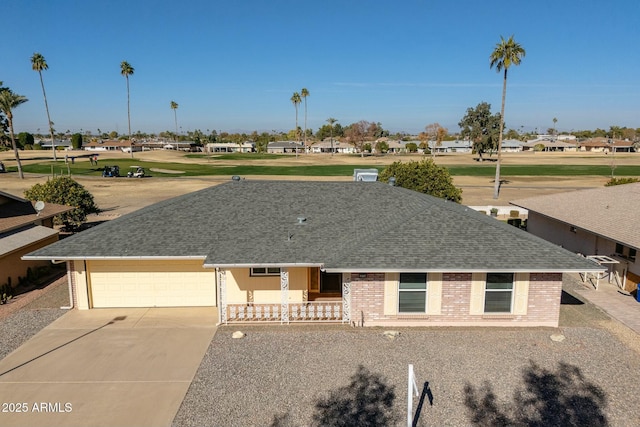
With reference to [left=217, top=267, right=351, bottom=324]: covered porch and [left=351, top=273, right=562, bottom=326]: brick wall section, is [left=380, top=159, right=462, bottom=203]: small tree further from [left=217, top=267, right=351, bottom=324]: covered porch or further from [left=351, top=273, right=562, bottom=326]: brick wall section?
[left=351, top=273, right=562, bottom=326]: brick wall section

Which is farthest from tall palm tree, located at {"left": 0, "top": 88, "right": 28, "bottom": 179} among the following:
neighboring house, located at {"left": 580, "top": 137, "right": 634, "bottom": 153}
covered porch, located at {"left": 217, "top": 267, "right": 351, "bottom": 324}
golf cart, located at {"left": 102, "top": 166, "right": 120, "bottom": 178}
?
neighboring house, located at {"left": 580, "top": 137, "right": 634, "bottom": 153}

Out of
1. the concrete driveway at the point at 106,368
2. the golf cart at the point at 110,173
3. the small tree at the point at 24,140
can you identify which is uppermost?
the small tree at the point at 24,140

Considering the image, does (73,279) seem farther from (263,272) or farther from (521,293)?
(521,293)

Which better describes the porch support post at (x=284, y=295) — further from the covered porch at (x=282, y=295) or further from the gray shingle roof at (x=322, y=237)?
the gray shingle roof at (x=322, y=237)

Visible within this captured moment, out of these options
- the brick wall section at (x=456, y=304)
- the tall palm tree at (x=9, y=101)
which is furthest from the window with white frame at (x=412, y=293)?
the tall palm tree at (x=9, y=101)

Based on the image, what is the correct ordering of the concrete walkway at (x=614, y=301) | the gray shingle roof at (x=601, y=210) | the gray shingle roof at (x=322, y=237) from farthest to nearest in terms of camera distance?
the gray shingle roof at (x=601, y=210) < the concrete walkway at (x=614, y=301) < the gray shingle roof at (x=322, y=237)

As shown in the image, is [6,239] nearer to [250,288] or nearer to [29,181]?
[250,288]
